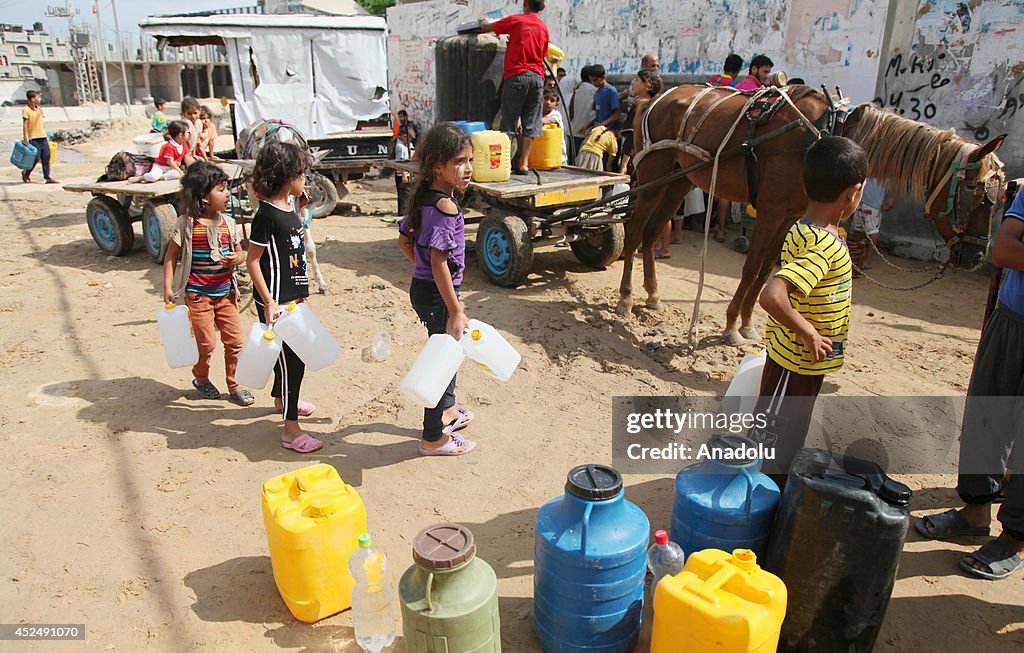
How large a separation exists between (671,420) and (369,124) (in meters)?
11.5

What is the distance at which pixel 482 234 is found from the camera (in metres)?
6.74

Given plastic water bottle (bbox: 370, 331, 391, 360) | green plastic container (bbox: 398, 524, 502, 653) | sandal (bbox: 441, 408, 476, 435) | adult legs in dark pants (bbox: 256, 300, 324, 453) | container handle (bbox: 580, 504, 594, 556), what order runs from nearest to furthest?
green plastic container (bbox: 398, 524, 502, 653)
container handle (bbox: 580, 504, 594, 556)
adult legs in dark pants (bbox: 256, 300, 324, 453)
sandal (bbox: 441, 408, 476, 435)
plastic water bottle (bbox: 370, 331, 391, 360)

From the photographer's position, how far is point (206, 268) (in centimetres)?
424

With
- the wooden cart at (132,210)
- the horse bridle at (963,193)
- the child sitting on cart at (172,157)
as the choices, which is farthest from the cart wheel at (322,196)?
the horse bridle at (963,193)

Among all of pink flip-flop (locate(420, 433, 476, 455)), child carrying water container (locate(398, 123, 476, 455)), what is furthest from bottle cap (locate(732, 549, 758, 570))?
pink flip-flop (locate(420, 433, 476, 455))

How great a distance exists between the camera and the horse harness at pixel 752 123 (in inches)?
192

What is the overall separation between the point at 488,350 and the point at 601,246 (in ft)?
14.4

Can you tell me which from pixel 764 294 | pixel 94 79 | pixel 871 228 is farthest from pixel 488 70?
pixel 94 79

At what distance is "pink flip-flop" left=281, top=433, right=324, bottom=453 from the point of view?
3840 millimetres

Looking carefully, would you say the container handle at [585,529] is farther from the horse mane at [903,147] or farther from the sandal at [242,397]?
the horse mane at [903,147]

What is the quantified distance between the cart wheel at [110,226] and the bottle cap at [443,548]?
7339 mm

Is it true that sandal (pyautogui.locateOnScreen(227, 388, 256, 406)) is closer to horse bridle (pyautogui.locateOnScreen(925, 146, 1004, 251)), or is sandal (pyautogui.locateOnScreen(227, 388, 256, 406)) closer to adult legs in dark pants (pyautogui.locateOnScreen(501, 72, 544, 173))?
adult legs in dark pants (pyautogui.locateOnScreen(501, 72, 544, 173))

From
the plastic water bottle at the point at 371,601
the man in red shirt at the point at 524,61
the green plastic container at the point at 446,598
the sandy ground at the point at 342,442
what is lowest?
the sandy ground at the point at 342,442

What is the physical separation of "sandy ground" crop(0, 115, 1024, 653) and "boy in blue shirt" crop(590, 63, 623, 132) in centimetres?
321
